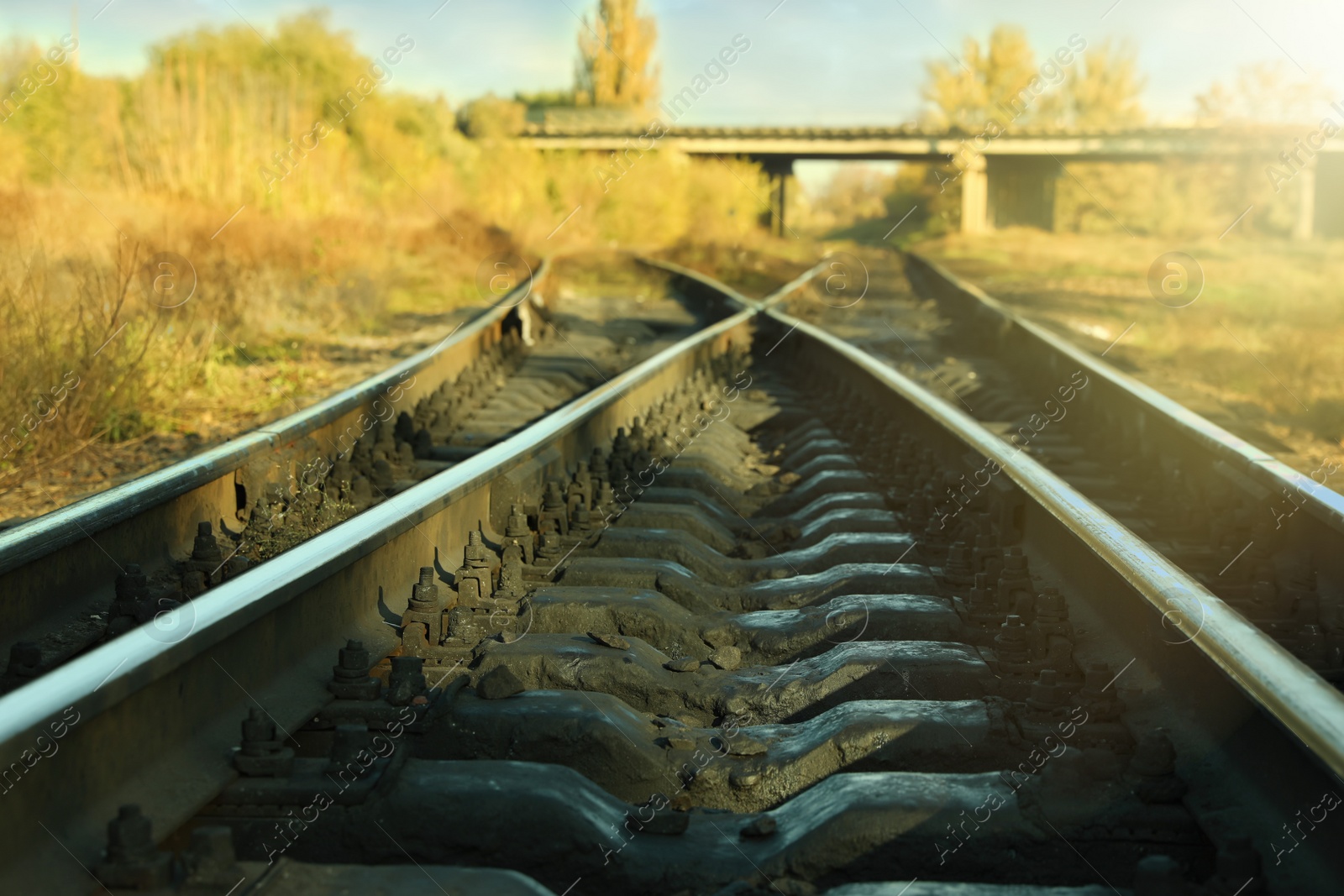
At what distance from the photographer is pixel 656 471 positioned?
4758 millimetres

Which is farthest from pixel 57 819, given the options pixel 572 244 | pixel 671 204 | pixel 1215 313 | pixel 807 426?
pixel 671 204

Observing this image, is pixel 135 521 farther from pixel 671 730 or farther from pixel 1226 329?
pixel 1226 329

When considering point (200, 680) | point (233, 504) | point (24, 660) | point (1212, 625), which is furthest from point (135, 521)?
point (1212, 625)

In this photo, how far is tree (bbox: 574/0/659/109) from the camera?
63.4 metres

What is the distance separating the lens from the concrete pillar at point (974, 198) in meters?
57.8

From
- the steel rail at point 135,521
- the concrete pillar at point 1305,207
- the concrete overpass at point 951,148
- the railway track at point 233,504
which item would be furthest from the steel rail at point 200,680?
the concrete pillar at point 1305,207

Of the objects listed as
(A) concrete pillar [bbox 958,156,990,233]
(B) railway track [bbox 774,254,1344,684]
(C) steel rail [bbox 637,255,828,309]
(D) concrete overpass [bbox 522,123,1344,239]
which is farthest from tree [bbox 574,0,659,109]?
(B) railway track [bbox 774,254,1344,684]

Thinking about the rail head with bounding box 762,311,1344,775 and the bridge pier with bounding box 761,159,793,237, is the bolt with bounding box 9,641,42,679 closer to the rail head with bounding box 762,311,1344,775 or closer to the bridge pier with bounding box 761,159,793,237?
the rail head with bounding box 762,311,1344,775

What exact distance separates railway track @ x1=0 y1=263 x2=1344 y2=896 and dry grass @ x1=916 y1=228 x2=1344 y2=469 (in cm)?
461

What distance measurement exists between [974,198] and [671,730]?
2350 inches

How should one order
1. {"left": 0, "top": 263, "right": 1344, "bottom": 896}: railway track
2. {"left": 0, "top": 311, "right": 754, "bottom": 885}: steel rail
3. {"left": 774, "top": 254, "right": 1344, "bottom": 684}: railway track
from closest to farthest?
{"left": 0, "top": 311, "right": 754, "bottom": 885}: steel rail
{"left": 0, "top": 263, "right": 1344, "bottom": 896}: railway track
{"left": 774, "top": 254, "right": 1344, "bottom": 684}: railway track

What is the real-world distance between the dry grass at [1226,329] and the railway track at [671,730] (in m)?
4.61

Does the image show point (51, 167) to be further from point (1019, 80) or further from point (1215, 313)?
point (1019, 80)

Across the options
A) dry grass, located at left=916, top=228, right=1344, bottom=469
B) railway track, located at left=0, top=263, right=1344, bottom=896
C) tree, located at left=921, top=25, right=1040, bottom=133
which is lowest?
dry grass, located at left=916, top=228, right=1344, bottom=469
